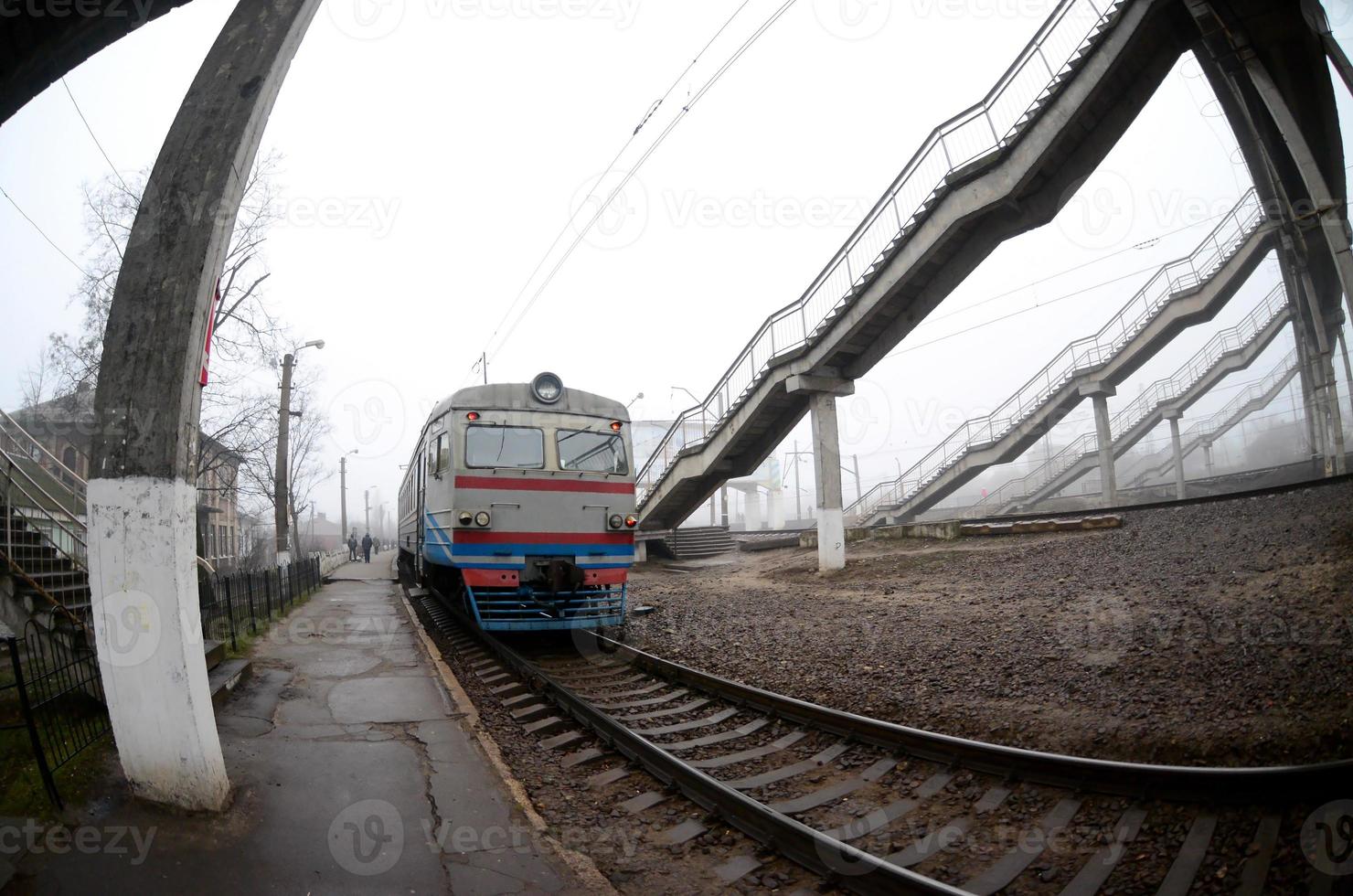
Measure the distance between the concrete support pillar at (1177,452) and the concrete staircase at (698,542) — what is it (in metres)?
15.7

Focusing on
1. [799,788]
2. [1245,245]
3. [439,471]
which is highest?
[1245,245]

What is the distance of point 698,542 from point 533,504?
1693 centimetres

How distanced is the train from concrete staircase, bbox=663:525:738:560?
14958mm

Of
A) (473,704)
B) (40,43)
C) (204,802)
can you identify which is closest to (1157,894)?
(204,802)

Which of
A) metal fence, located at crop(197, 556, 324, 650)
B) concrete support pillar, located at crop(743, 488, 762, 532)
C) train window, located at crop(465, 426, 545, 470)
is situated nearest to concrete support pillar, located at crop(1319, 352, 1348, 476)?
train window, located at crop(465, 426, 545, 470)

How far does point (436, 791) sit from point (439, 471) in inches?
234

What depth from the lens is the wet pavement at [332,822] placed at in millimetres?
3434

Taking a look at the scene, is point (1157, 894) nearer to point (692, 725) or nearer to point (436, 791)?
point (692, 725)

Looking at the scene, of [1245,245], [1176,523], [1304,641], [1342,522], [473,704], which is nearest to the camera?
[1304,641]

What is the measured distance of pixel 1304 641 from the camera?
5.72m

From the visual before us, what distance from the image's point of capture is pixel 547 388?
10219 mm

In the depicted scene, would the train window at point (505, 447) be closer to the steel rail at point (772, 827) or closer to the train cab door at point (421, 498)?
the train cab door at point (421, 498)

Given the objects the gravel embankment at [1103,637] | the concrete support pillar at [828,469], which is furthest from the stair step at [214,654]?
the concrete support pillar at [828,469]

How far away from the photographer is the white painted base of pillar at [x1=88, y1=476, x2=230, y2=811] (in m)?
3.84
